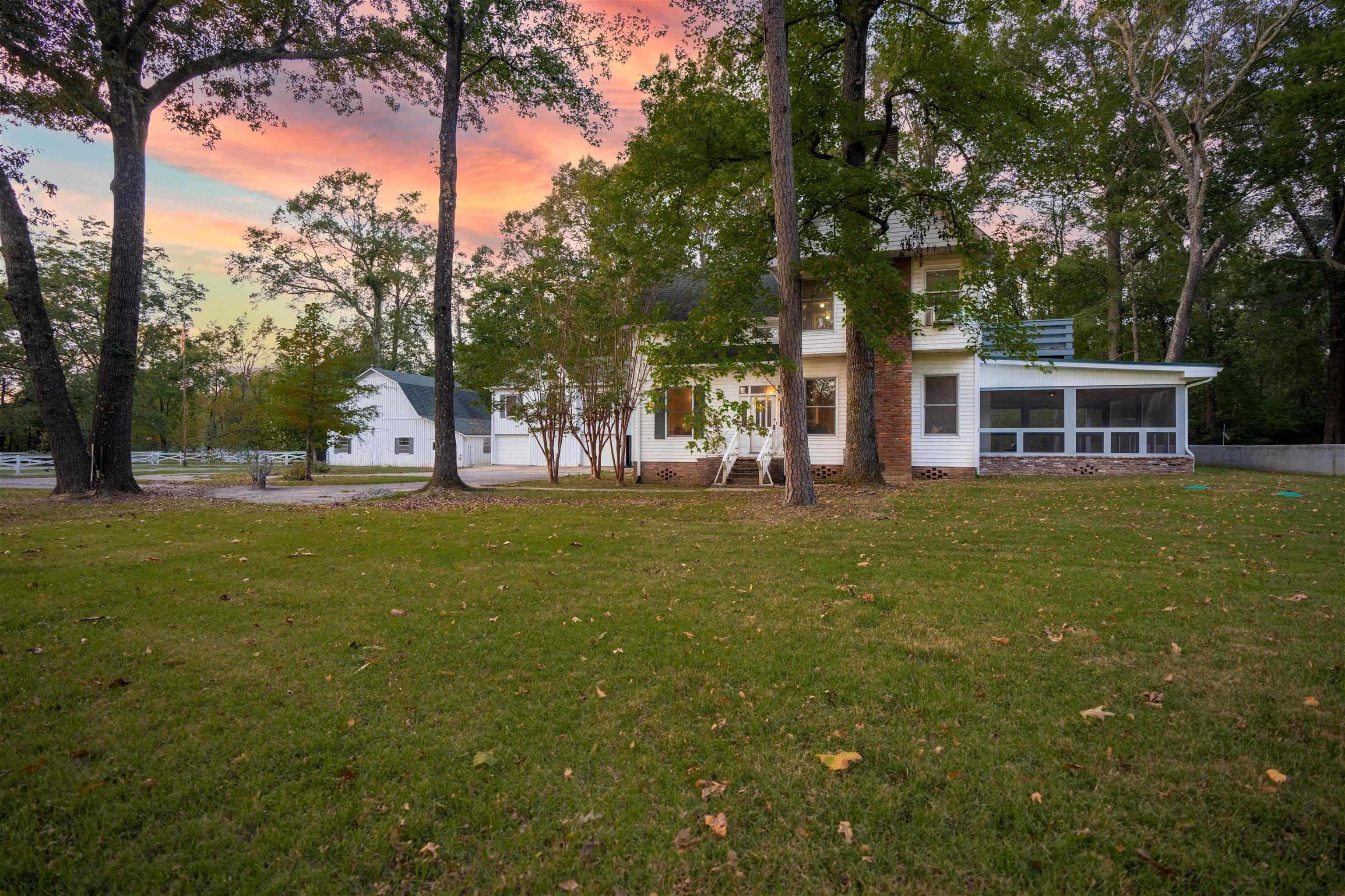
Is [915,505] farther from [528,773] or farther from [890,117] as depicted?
[528,773]

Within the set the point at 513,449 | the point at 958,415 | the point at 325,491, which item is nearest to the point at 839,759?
the point at 325,491

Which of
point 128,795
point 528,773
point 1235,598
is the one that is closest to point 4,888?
point 128,795

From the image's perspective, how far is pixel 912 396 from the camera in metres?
16.1

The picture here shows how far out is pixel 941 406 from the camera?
16.1 m

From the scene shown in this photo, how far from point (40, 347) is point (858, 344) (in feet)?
50.9

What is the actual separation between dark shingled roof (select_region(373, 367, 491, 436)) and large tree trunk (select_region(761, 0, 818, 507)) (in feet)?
77.9

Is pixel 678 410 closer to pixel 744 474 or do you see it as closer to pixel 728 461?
pixel 728 461

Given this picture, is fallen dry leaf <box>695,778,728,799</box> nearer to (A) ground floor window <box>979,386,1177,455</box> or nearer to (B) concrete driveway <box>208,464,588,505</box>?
(B) concrete driveway <box>208,464,588,505</box>

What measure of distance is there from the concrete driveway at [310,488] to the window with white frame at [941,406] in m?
11.3

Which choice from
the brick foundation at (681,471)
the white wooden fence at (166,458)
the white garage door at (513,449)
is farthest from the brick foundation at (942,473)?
the white wooden fence at (166,458)

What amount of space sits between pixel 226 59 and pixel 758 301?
43.6ft

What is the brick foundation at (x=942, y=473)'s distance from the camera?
15648mm

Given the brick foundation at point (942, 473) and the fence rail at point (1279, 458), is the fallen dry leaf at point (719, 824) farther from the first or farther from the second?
the fence rail at point (1279, 458)

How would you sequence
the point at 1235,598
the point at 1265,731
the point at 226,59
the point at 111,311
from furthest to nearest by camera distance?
the point at 226,59
the point at 111,311
the point at 1235,598
the point at 1265,731
